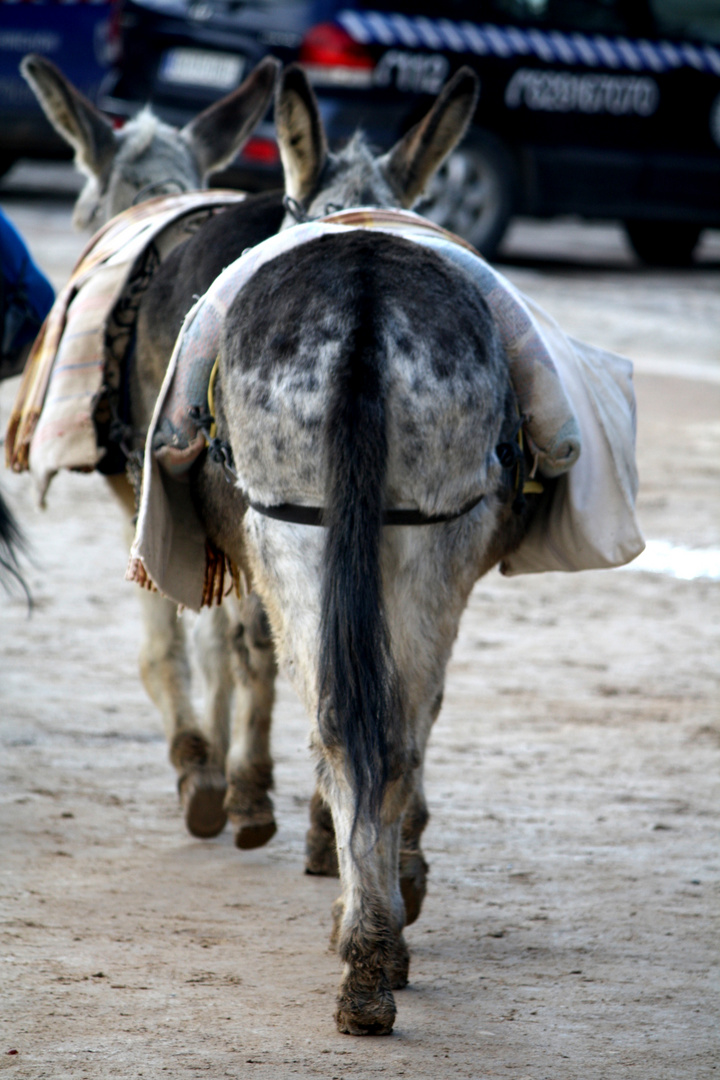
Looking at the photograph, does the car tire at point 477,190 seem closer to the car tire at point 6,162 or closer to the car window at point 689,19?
the car window at point 689,19

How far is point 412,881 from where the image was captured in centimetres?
332

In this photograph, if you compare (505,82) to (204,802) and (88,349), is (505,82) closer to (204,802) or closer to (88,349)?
(88,349)

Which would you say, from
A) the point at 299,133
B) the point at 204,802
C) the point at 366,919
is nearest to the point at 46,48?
the point at 299,133

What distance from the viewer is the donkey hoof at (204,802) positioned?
3.91 m

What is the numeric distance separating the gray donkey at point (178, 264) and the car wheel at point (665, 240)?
895 centimetres

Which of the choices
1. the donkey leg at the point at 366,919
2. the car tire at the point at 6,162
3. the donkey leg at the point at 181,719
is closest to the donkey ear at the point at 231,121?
the donkey leg at the point at 181,719

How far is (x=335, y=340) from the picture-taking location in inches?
107

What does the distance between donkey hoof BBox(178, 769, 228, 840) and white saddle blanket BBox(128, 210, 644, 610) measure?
0.74 meters

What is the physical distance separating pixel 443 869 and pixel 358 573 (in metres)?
1.37

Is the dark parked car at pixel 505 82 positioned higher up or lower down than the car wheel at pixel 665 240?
higher up

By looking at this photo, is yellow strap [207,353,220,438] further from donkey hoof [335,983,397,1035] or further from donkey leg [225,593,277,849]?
donkey hoof [335,983,397,1035]

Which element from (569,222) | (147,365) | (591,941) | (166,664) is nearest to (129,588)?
(166,664)

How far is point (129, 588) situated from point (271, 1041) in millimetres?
3335

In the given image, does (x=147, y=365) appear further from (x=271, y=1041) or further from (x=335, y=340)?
(x=271, y=1041)
